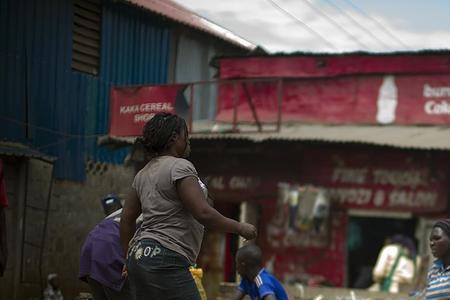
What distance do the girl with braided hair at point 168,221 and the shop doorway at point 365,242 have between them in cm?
955

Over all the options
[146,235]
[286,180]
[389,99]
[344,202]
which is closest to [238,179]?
[286,180]

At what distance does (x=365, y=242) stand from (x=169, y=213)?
10.7 meters

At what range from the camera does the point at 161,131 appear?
4566 millimetres

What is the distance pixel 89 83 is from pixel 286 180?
4.04 meters

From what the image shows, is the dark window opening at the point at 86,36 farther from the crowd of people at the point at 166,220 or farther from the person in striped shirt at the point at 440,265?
the crowd of people at the point at 166,220

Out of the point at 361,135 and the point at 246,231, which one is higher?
the point at 361,135

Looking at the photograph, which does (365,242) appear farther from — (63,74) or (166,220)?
(166,220)

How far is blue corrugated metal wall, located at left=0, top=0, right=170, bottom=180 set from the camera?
13836 mm

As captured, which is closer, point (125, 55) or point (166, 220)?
point (166, 220)

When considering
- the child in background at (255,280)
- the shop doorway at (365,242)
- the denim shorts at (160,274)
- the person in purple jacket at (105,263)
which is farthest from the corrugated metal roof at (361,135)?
the denim shorts at (160,274)

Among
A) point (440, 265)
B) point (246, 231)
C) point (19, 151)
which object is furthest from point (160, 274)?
point (19, 151)

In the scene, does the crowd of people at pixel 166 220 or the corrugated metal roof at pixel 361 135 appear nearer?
the crowd of people at pixel 166 220

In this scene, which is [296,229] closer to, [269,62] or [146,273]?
[269,62]

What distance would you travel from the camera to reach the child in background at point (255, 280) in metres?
6.36
